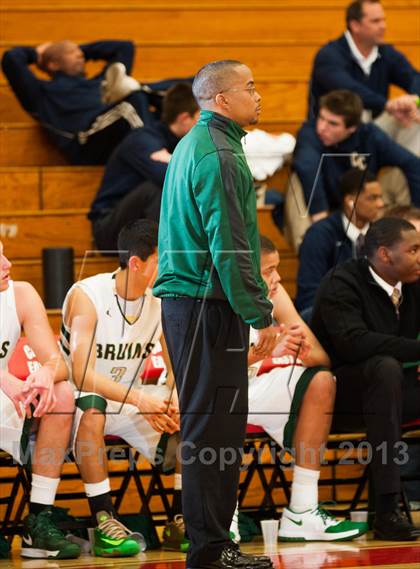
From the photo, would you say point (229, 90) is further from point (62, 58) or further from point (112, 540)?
point (62, 58)

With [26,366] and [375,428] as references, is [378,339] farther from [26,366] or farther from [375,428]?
[26,366]

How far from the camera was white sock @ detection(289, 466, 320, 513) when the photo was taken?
445 centimetres

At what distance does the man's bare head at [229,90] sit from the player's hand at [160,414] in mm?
1261

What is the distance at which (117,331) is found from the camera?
4523mm

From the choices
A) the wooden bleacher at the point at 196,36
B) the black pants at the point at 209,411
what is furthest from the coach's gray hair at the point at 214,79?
the wooden bleacher at the point at 196,36

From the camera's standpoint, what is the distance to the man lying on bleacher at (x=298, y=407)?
14.6ft

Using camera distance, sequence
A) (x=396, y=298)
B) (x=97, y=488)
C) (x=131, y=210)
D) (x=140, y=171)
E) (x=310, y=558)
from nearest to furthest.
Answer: (x=310, y=558) < (x=97, y=488) < (x=396, y=298) < (x=131, y=210) < (x=140, y=171)

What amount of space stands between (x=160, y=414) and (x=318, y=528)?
68 centimetres

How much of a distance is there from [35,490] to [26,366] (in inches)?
20.6

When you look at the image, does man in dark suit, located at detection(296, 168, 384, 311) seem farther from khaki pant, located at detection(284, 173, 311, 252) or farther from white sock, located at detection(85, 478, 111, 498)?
white sock, located at detection(85, 478, 111, 498)

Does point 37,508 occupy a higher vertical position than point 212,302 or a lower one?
lower

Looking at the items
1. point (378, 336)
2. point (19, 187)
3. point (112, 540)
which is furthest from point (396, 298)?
point (19, 187)

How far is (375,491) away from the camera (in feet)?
14.7

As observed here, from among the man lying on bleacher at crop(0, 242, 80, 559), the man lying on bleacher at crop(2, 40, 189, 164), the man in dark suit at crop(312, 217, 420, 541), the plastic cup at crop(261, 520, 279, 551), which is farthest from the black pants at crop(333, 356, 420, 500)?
the man lying on bleacher at crop(2, 40, 189, 164)
